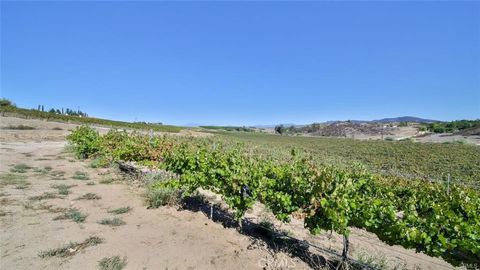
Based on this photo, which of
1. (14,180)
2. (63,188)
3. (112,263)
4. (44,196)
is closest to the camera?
(112,263)

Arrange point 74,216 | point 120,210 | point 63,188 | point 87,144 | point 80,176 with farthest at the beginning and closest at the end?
point 87,144
point 80,176
point 63,188
point 120,210
point 74,216

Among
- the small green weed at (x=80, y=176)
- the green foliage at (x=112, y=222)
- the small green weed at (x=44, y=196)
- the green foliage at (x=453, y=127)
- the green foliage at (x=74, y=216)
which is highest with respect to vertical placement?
the green foliage at (x=453, y=127)

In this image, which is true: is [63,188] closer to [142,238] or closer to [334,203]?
[142,238]

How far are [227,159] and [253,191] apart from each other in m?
1.33

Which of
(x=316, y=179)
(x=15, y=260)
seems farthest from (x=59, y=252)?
(x=316, y=179)

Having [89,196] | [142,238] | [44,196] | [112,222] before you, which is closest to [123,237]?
[142,238]

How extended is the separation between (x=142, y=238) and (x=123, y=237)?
1.11 feet

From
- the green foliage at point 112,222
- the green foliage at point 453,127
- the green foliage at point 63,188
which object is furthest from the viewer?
the green foliage at point 453,127

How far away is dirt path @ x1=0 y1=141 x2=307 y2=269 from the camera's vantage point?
4.76 m

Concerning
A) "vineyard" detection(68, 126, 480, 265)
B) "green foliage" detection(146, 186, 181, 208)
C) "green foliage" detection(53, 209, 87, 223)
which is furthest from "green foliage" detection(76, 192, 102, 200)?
"vineyard" detection(68, 126, 480, 265)

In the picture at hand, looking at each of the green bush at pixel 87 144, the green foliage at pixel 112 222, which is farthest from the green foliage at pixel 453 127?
the green foliage at pixel 112 222

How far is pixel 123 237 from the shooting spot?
5.56 m

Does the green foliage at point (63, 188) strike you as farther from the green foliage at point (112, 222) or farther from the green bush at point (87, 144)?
the green bush at point (87, 144)

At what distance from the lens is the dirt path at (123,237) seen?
4.76m
